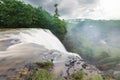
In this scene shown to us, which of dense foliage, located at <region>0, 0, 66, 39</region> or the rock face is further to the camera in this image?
dense foliage, located at <region>0, 0, 66, 39</region>

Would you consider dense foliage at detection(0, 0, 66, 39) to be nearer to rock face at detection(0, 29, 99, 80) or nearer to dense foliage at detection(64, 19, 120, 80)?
dense foliage at detection(64, 19, 120, 80)

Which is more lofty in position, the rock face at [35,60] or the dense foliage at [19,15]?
the dense foliage at [19,15]

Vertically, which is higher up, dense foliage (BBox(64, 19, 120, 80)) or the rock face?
dense foliage (BBox(64, 19, 120, 80))

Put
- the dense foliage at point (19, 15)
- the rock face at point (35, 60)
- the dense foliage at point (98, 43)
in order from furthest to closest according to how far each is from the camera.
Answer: the dense foliage at point (98, 43) < the dense foliage at point (19, 15) < the rock face at point (35, 60)

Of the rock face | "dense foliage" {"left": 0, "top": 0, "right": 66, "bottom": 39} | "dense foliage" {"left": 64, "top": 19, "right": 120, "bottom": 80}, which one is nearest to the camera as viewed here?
the rock face

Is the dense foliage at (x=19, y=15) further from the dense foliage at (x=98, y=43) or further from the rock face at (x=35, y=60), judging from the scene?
the rock face at (x=35, y=60)

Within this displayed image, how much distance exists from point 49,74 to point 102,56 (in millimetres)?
38172

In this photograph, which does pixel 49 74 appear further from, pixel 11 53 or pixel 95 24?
pixel 95 24

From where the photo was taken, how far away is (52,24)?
119ft

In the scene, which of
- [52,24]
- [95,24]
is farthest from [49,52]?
[95,24]

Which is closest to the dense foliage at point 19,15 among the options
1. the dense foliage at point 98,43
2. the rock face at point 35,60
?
the dense foliage at point 98,43

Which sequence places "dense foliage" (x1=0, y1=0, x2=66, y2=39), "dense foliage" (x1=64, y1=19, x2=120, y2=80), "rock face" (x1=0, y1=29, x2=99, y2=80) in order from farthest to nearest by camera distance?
"dense foliage" (x1=64, y1=19, x2=120, y2=80) < "dense foliage" (x1=0, y1=0, x2=66, y2=39) < "rock face" (x1=0, y1=29, x2=99, y2=80)

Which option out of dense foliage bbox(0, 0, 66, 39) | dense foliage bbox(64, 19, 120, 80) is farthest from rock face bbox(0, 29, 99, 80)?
dense foliage bbox(0, 0, 66, 39)

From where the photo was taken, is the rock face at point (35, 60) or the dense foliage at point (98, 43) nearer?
the rock face at point (35, 60)
